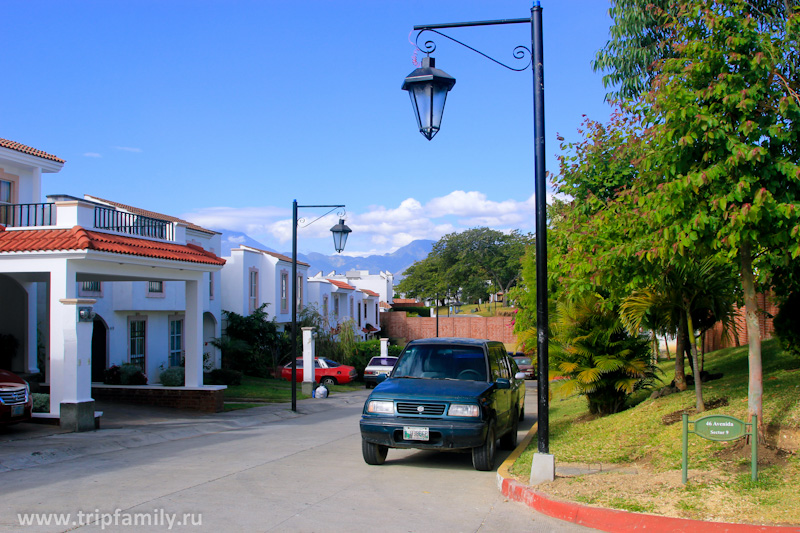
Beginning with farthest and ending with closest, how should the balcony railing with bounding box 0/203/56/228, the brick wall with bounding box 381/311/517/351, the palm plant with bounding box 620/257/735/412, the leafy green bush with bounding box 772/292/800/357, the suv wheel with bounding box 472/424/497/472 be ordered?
the brick wall with bounding box 381/311/517/351 < the balcony railing with bounding box 0/203/56/228 < the leafy green bush with bounding box 772/292/800/357 < the palm plant with bounding box 620/257/735/412 < the suv wheel with bounding box 472/424/497/472

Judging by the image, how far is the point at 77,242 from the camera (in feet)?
44.8

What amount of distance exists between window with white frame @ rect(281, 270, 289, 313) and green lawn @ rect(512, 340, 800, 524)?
1055 inches

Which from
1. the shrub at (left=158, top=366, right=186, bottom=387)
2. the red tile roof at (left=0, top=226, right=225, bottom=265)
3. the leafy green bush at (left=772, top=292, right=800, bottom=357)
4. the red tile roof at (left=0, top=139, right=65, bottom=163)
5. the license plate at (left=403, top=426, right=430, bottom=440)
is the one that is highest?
the red tile roof at (left=0, top=139, right=65, bottom=163)

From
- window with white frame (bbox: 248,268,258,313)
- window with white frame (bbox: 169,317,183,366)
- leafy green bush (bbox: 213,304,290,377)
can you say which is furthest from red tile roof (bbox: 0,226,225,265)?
window with white frame (bbox: 248,268,258,313)

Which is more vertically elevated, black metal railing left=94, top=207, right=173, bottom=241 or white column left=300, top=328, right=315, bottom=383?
black metal railing left=94, top=207, right=173, bottom=241

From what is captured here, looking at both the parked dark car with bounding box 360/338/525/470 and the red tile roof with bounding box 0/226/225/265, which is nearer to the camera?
the parked dark car with bounding box 360/338/525/470

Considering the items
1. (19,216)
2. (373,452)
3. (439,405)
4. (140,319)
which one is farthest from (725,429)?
(140,319)

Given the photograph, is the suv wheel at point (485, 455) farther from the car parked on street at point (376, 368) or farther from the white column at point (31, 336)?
the car parked on street at point (376, 368)

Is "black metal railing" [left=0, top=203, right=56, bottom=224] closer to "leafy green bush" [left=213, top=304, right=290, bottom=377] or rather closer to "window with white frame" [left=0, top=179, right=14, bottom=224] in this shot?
"window with white frame" [left=0, top=179, right=14, bottom=224]

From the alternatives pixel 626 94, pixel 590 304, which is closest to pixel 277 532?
pixel 590 304

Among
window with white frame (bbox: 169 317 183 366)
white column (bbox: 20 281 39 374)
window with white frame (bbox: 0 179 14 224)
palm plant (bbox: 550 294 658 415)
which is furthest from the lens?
window with white frame (bbox: 169 317 183 366)

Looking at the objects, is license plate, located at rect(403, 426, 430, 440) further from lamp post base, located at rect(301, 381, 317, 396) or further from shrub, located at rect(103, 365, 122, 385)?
lamp post base, located at rect(301, 381, 317, 396)

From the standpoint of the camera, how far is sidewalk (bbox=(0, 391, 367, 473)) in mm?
10875

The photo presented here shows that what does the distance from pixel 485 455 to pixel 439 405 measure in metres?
0.99
